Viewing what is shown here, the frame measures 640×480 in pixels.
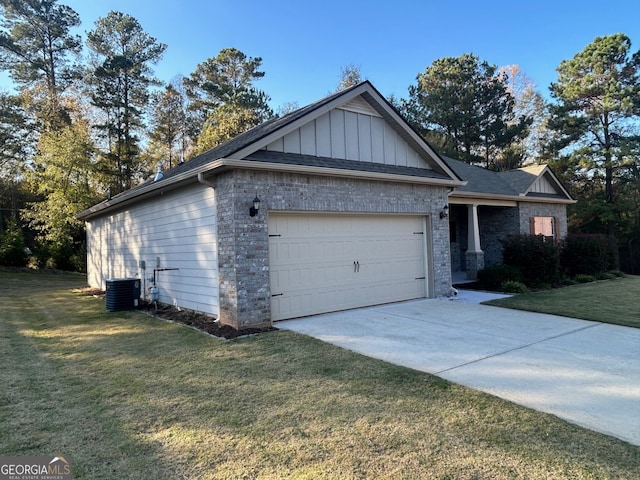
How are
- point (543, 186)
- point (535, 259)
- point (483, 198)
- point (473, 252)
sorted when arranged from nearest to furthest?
point (535, 259), point (473, 252), point (483, 198), point (543, 186)

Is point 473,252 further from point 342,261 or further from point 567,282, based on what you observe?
point 342,261

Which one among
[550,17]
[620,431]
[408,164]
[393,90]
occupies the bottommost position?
[620,431]

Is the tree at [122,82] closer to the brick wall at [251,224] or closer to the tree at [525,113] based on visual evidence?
the brick wall at [251,224]

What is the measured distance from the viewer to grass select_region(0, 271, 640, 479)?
110 inches

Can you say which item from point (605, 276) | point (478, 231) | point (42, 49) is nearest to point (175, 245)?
point (478, 231)

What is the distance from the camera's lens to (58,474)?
284cm

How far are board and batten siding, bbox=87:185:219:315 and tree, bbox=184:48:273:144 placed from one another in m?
17.4

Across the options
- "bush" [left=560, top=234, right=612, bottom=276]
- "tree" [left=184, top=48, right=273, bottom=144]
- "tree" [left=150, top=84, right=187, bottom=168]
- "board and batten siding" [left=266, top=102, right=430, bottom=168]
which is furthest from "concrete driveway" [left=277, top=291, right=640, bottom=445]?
"tree" [left=150, top=84, right=187, bottom=168]

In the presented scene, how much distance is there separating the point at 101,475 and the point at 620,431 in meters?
3.94

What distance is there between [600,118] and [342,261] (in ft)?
72.1

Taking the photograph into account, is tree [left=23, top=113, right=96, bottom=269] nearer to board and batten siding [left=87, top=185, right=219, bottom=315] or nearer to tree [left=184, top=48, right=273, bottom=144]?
tree [left=184, top=48, right=273, bottom=144]

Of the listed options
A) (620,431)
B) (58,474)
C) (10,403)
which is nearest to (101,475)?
(58,474)

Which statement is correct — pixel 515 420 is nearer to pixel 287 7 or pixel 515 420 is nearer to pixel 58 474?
pixel 58 474

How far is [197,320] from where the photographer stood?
26.0 feet
